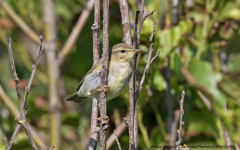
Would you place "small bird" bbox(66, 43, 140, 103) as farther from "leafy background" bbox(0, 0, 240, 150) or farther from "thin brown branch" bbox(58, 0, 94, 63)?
"thin brown branch" bbox(58, 0, 94, 63)

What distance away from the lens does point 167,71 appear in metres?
2.61

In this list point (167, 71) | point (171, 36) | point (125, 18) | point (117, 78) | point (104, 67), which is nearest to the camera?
point (104, 67)

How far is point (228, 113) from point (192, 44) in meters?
0.81

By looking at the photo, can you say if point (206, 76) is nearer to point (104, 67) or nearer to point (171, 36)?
point (171, 36)

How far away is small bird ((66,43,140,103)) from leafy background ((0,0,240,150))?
249mm

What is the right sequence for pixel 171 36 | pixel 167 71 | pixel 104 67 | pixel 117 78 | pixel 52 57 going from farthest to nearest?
pixel 52 57 < pixel 167 71 < pixel 171 36 < pixel 117 78 < pixel 104 67

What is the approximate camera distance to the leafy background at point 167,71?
2.32m

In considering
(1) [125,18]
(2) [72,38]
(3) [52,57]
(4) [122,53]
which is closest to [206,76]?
(4) [122,53]

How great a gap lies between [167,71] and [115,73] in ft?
2.03

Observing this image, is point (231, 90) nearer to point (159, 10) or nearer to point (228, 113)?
point (228, 113)

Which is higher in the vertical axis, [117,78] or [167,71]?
[167,71]

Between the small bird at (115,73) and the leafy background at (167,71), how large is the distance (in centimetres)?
25

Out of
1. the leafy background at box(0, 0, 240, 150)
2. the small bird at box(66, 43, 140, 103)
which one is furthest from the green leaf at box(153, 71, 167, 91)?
the small bird at box(66, 43, 140, 103)

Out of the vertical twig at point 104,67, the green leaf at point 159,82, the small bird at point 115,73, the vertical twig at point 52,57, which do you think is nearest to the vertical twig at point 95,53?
the small bird at point 115,73
